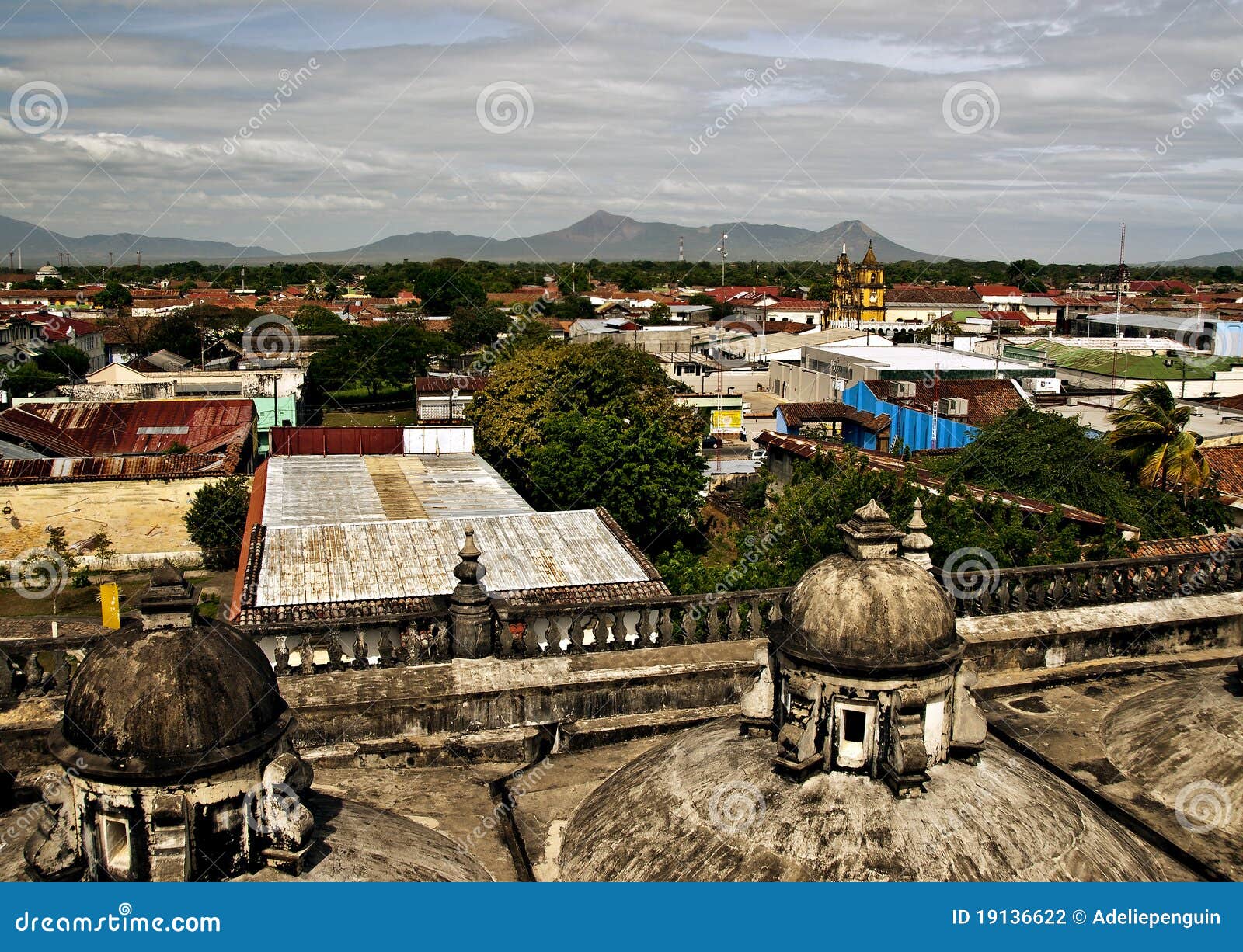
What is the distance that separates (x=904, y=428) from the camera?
5197 centimetres

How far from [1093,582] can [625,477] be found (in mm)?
28146

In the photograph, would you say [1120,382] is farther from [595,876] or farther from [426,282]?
[426,282]

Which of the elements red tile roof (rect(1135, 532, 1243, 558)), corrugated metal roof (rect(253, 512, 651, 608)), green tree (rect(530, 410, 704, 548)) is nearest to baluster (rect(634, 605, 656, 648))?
corrugated metal roof (rect(253, 512, 651, 608))

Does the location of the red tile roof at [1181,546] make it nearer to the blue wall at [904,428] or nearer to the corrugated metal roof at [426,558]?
the corrugated metal roof at [426,558]

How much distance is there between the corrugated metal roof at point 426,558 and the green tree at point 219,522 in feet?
64.1

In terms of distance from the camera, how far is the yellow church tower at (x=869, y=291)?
5022 inches

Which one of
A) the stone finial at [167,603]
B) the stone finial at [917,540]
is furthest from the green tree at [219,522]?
the stone finial at [167,603]

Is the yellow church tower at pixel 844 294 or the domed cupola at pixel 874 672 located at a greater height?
the yellow church tower at pixel 844 294

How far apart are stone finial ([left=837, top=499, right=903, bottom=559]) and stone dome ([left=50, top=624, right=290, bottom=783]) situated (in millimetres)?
3763

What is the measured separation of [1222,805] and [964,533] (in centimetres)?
1273

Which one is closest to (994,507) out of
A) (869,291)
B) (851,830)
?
(851,830)

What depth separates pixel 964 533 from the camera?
20359 mm

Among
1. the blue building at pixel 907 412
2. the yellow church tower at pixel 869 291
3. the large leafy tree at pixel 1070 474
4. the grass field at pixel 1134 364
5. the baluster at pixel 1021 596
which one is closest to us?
the baluster at pixel 1021 596

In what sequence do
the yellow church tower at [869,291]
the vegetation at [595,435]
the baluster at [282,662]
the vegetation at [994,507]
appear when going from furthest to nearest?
the yellow church tower at [869,291]
the vegetation at [595,435]
the vegetation at [994,507]
the baluster at [282,662]
